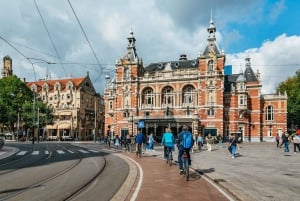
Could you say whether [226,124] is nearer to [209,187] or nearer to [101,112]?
[101,112]

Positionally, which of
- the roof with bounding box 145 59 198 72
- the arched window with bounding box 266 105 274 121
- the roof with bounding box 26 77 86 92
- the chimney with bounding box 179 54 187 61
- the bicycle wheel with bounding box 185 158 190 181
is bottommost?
the bicycle wheel with bounding box 185 158 190 181

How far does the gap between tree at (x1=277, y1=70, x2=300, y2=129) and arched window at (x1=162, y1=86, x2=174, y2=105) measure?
2331 centimetres

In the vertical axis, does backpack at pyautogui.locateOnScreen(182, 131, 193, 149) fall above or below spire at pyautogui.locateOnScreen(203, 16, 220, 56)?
below

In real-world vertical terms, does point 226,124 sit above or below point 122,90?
below

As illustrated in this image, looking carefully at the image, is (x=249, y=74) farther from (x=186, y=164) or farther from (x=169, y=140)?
(x=186, y=164)

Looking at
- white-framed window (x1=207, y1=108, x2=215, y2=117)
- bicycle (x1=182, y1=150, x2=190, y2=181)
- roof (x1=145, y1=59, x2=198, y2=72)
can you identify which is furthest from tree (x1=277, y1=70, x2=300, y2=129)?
bicycle (x1=182, y1=150, x2=190, y2=181)

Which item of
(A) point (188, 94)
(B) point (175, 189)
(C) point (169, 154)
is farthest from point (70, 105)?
(B) point (175, 189)

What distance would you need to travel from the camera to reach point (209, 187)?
9.38 m

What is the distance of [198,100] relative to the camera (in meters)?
58.9

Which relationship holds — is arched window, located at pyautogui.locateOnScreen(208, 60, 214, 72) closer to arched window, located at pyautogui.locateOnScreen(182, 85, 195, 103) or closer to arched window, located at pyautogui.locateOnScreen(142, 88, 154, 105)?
arched window, located at pyautogui.locateOnScreen(182, 85, 195, 103)

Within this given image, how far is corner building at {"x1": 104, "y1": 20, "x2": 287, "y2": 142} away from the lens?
5765 cm

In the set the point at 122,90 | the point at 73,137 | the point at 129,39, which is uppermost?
the point at 129,39

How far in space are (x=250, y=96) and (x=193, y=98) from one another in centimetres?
1151

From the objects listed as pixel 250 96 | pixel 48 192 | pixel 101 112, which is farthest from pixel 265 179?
pixel 101 112
